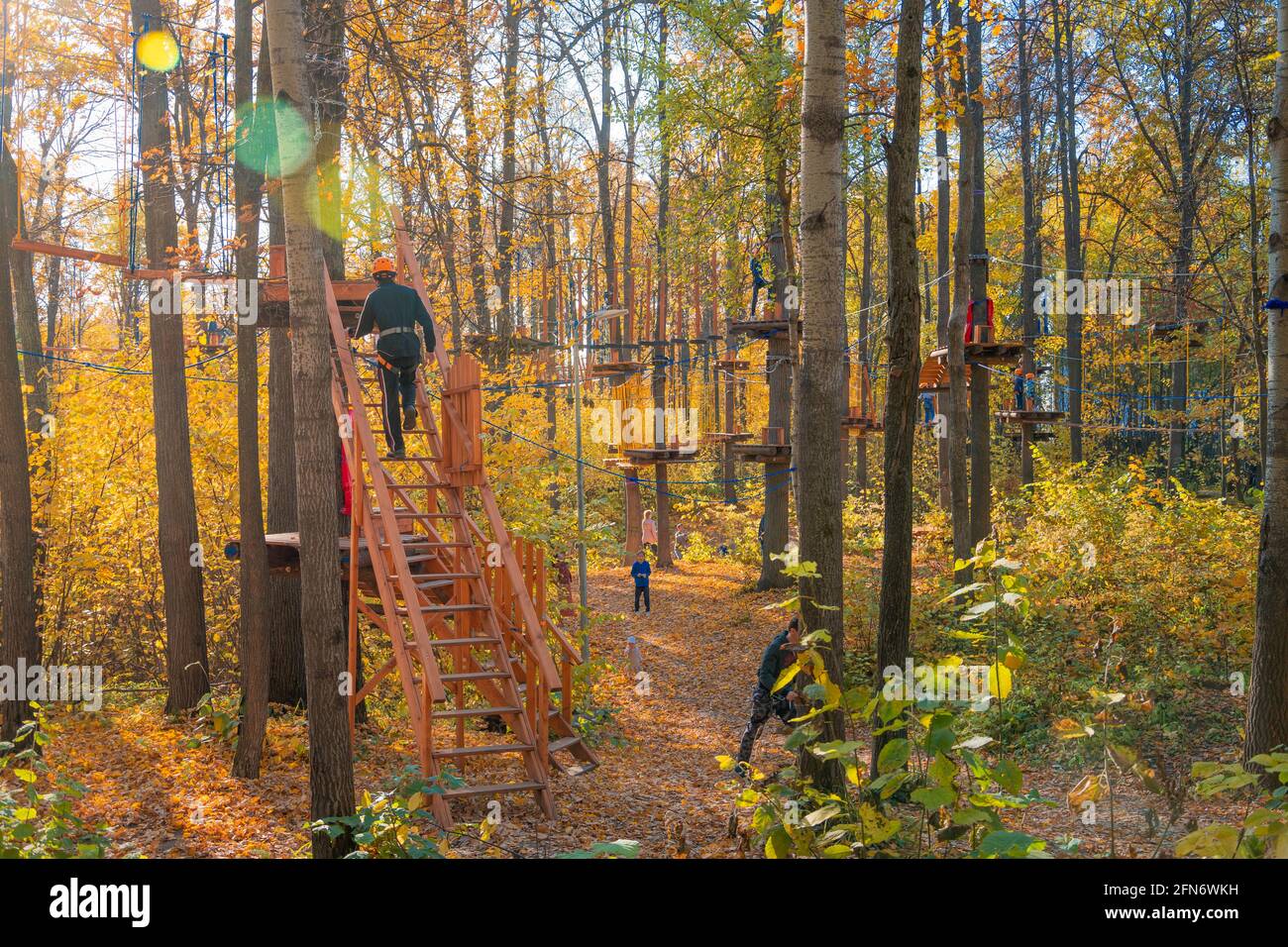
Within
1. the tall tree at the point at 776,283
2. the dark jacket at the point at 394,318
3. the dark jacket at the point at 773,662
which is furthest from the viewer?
the tall tree at the point at 776,283

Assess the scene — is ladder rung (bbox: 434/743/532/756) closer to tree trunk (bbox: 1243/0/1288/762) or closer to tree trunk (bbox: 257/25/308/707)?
tree trunk (bbox: 257/25/308/707)

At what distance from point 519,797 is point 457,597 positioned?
206 centimetres

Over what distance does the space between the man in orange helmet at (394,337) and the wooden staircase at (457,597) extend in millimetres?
235

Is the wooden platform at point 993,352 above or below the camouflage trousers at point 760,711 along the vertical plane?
above

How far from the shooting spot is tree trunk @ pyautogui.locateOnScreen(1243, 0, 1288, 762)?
8.12m

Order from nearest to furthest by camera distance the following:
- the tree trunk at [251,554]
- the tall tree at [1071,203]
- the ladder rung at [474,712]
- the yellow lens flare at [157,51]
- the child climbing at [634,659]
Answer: the ladder rung at [474,712] < the tree trunk at [251,554] < the yellow lens flare at [157,51] < the child climbing at [634,659] < the tall tree at [1071,203]

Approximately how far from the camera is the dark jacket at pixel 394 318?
10094 millimetres

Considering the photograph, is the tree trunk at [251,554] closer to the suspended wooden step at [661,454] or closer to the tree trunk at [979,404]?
the tree trunk at [979,404]

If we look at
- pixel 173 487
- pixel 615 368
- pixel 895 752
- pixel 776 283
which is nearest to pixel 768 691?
pixel 895 752

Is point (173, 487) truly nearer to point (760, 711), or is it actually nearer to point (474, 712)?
point (474, 712)

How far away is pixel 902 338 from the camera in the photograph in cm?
826

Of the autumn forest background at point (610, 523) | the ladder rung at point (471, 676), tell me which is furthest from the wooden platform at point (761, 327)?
the ladder rung at point (471, 676)

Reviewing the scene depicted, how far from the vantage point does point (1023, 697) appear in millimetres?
12812
